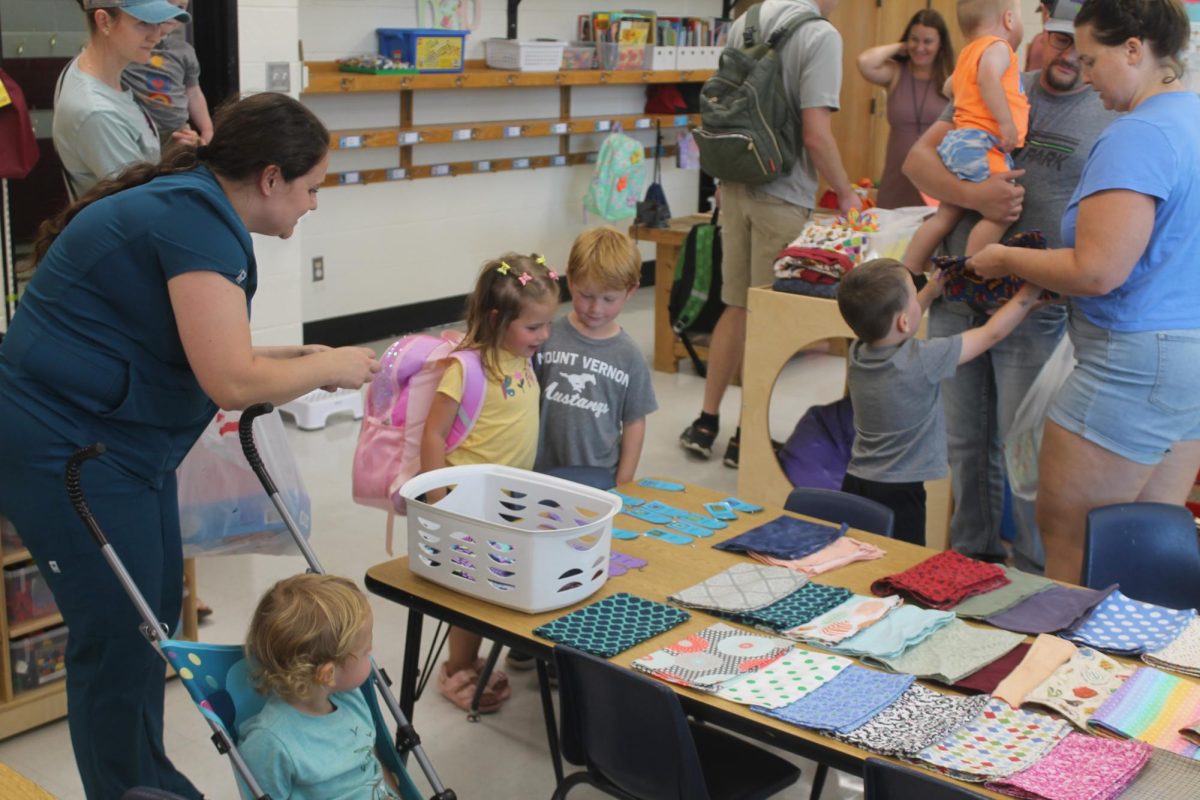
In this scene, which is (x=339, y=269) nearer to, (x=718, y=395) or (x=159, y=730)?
(x=718, y=395)

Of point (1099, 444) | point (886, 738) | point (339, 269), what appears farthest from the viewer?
point (339, 269)

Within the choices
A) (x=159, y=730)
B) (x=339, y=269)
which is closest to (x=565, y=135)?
(x=339, y=269)

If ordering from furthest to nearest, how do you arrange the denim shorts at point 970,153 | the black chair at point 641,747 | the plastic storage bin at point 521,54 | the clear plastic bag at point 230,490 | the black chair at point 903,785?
the plastic storage bin at point 521,54
the denim shorts at point 970,153
the clear plastic bag at point 230,490
the black chair at point 641,747
the black chair at point 903,785

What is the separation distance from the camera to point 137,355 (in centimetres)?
224

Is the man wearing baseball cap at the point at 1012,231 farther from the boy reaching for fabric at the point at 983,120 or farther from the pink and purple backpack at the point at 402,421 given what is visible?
the pink and purple backpack at the point at 402,421

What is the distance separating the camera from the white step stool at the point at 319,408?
5.63 meters

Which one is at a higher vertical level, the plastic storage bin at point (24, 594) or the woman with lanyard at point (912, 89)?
the woman with lanyard at point (912, 89)

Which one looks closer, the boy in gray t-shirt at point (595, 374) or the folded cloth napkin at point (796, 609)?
the folded cloth napkin at point (796, 609)

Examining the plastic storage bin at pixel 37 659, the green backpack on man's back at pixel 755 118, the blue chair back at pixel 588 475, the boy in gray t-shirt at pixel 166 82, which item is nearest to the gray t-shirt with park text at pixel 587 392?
the blue chair back at pixel 588 475

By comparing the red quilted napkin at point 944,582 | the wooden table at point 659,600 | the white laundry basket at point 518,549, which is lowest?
the wooden table at point 659,600

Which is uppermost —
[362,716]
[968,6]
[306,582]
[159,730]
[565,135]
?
[968,6]

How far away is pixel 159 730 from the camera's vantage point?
102 inches

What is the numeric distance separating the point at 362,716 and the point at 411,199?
511 cm

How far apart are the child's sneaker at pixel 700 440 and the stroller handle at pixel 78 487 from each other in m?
3.50
